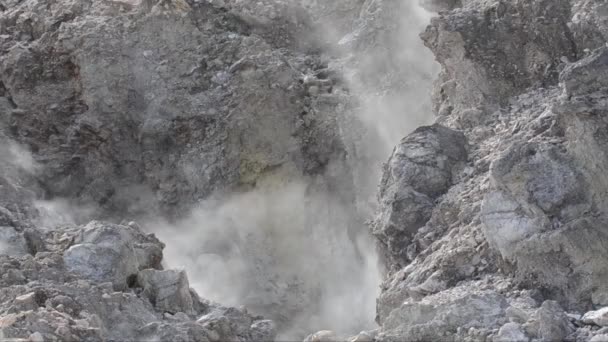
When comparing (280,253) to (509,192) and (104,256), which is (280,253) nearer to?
(104,256)

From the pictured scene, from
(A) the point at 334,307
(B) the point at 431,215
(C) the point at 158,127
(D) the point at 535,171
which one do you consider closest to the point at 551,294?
(D) the point at 535,171

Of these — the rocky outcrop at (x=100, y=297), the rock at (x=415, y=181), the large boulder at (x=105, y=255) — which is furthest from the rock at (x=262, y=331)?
the rock at (x=415, y=181)

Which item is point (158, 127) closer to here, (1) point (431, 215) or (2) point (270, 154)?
(2) point (270, 154)

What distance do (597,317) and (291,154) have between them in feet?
24.0

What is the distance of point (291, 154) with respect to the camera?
48.9 feet

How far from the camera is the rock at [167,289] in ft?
32.3

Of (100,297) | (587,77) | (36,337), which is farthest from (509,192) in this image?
(36,337)

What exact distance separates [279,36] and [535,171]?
718cm

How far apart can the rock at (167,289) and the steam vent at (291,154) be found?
0.07ft

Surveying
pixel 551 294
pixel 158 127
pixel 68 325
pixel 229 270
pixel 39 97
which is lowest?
pixel 551 294

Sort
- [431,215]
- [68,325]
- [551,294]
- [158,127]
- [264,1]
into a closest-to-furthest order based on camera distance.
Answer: [68,325]
[551,294]
[431,215]
[158,127]
[264,1]

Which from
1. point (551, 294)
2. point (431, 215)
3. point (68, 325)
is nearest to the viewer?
point (68, 325)

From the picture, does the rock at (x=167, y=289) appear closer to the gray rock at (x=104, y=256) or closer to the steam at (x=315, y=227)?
the gray rock at (x=104, y=256)

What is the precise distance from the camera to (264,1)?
52.9 ft
